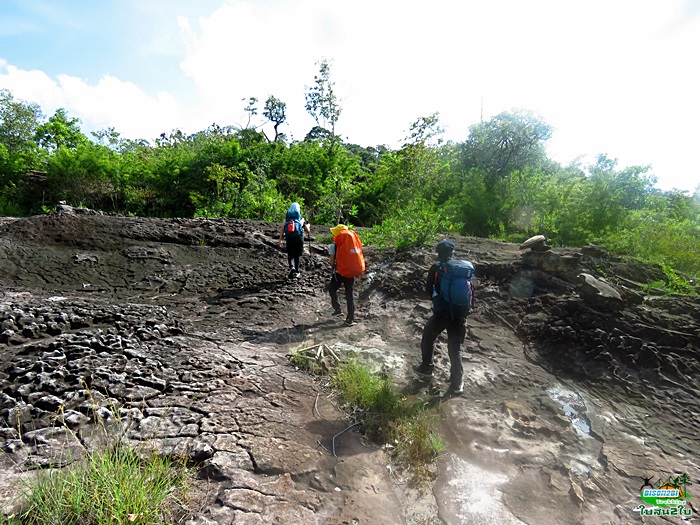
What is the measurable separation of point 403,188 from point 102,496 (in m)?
13.8

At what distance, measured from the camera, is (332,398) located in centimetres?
374

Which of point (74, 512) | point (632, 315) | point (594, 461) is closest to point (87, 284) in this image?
point (74, 512)

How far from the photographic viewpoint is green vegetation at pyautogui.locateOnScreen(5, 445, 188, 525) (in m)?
1.85

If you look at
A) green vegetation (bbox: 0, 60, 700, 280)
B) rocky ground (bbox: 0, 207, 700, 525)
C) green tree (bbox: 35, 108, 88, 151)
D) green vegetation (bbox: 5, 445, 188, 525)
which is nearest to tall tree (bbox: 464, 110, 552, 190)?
green vegetation (bbox: 0, 60, 700, 280)

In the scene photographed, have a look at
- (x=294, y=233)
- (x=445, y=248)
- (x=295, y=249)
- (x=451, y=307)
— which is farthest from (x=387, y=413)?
(x=295, y=249)

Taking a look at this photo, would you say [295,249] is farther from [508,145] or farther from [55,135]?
[55,135]

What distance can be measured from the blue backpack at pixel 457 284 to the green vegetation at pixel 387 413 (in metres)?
1.20

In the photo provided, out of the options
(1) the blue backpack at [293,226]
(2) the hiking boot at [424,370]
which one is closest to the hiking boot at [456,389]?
(2) the hiking boot at [424,370]

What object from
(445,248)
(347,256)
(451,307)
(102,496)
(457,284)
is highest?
(445,248)

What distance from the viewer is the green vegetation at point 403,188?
29.4ft

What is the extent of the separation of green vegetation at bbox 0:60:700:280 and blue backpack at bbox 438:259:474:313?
425 centimetres

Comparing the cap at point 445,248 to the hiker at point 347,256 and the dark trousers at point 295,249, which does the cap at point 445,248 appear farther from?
the dark trousers at point 295,249

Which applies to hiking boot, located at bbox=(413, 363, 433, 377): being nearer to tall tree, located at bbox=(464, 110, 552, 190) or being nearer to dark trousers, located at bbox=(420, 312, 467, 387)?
dark trousers, located at bbox=(420, 312, 467, 387)

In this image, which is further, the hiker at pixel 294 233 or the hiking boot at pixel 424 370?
the hiker at pixel 294 233
